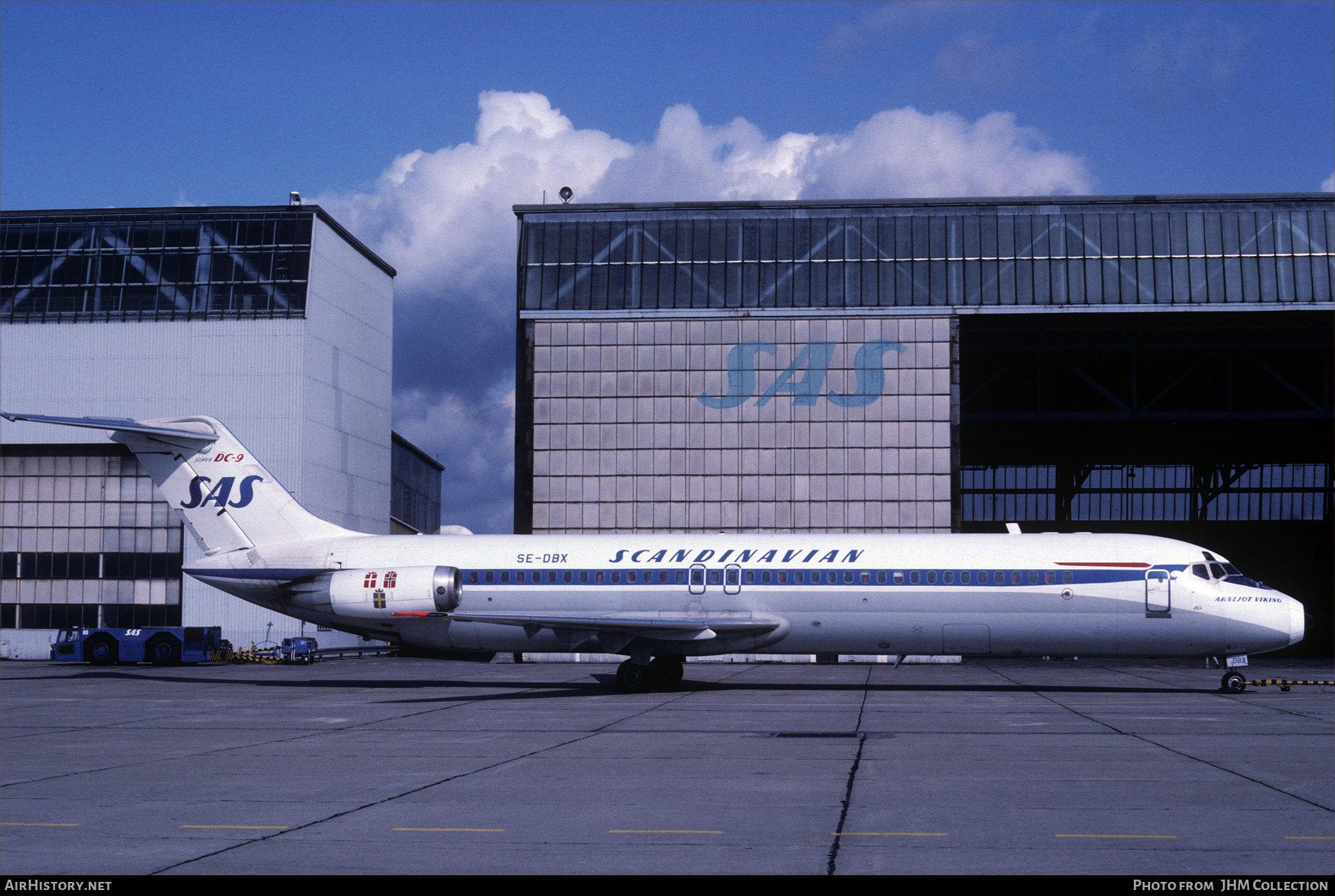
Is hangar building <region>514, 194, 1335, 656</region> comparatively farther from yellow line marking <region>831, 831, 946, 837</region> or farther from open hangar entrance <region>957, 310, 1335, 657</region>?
yellow line marking <region>831, 831, 946, 837</region>

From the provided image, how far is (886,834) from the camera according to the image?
11.1 metres

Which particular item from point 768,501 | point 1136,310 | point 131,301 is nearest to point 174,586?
point 131,301

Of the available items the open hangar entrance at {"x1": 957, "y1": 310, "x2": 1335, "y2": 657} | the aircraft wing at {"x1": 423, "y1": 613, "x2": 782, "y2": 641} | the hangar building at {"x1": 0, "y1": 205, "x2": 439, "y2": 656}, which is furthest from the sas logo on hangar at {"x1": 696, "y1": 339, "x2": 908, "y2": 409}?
the aircraft wing at {"x1": 423, "y1": 613, "x2": 782, "y2": 641}

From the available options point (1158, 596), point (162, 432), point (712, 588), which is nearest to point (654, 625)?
point (712, 588)

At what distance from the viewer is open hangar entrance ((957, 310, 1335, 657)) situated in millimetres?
52969

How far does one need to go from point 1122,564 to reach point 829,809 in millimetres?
19264

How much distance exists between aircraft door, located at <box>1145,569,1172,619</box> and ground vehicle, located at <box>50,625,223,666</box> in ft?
111

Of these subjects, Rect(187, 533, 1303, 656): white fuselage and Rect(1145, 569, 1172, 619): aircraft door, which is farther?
Rect(187, 533, 1303, 656): white fuselage

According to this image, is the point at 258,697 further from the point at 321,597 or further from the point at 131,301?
the point at 131,301

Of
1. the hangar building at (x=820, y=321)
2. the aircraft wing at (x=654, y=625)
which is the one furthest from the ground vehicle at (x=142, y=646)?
the aircraft wing at (x=654, y=625)

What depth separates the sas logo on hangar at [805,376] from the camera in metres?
49.3

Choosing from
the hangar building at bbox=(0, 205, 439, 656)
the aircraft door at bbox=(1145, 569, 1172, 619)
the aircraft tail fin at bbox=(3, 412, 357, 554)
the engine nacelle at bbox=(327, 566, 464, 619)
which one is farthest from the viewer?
the hangar building at bbox=(0, 205, 439, 656)

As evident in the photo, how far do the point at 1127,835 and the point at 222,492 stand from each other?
2889 cm

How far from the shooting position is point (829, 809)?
12.4 m
